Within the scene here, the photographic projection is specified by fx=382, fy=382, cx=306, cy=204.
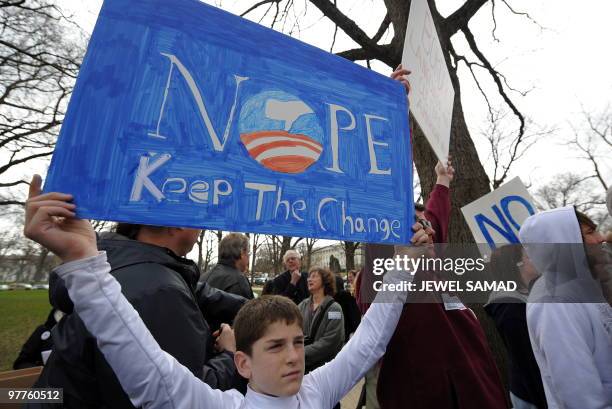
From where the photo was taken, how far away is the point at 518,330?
2.51m

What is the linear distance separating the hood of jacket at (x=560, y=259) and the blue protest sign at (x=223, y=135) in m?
0.70

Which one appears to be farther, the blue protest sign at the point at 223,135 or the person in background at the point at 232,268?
the person in background at the point at 232,268

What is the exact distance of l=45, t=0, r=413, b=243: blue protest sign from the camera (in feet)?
3.58

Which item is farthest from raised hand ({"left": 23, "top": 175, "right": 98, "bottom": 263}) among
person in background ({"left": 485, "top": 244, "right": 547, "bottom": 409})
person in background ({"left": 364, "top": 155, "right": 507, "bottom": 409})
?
person in background ({"left": 485, "top": 244, "right": 547, "bottom": 409})

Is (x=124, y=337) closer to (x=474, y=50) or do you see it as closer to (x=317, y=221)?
(x=317, y=221)

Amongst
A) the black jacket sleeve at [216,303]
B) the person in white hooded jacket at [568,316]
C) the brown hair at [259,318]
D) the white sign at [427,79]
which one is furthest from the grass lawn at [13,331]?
the person in white hooded jacket at [568,316]

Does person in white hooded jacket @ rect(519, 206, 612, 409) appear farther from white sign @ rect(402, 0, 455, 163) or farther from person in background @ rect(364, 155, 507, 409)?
white sign @ rect(402, 0, 455, 163)

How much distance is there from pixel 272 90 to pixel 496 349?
135 inches

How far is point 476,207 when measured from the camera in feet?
10.3

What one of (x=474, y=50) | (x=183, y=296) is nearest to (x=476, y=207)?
(x=183, y=296)

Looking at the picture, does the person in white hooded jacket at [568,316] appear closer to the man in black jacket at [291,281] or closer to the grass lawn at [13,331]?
the man in black jacket at [291,281]

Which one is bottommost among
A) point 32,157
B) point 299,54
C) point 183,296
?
point 183,296

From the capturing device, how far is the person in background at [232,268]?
124 inches

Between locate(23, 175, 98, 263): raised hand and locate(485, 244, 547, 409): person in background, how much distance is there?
2499 mm
